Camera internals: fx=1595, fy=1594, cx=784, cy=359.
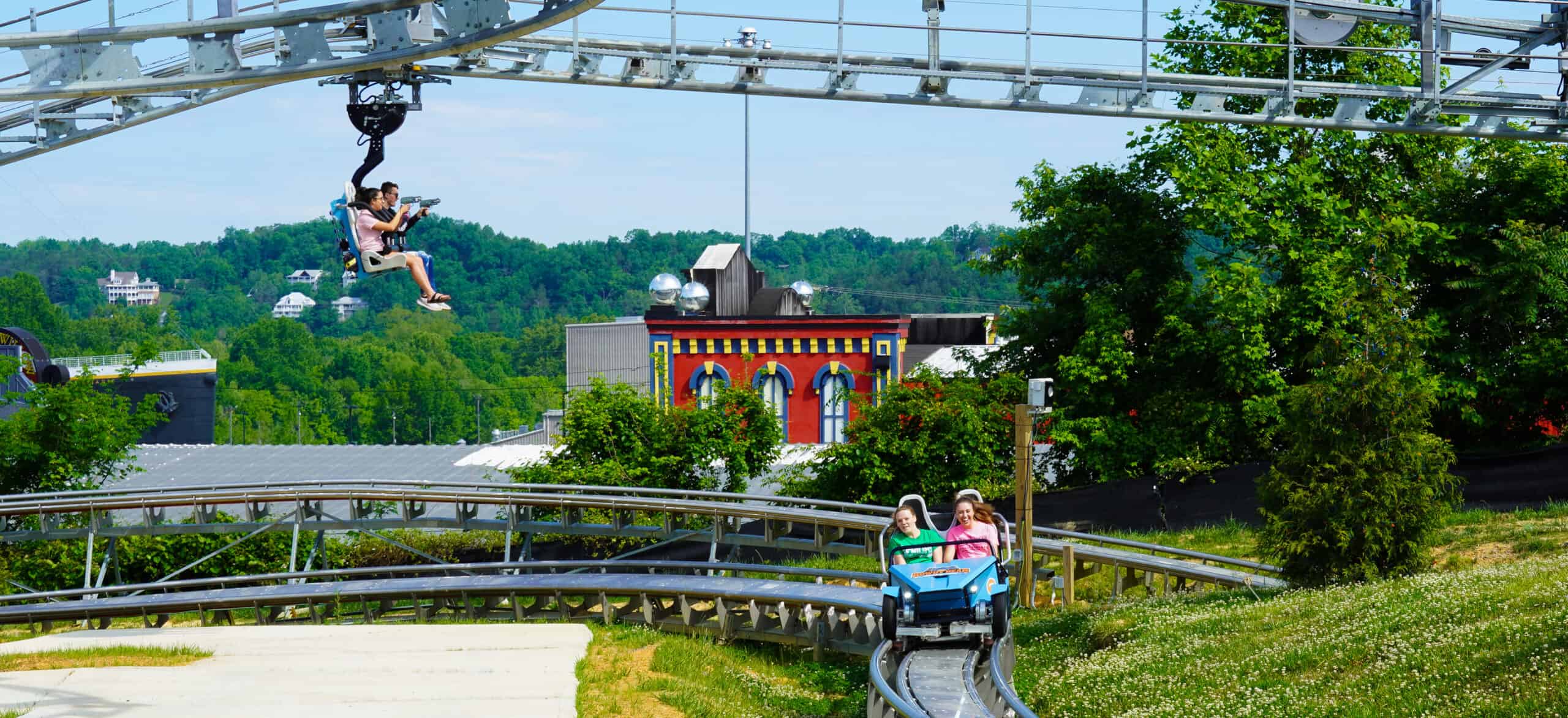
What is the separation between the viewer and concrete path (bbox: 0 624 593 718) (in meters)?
17.2

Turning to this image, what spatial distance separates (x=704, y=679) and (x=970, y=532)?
434 cm

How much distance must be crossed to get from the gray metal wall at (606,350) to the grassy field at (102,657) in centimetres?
4176

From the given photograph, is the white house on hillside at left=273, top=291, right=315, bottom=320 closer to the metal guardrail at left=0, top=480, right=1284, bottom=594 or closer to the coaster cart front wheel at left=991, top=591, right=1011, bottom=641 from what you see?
the metal guardrail at left=0, top=480, right=1284, bottom=594

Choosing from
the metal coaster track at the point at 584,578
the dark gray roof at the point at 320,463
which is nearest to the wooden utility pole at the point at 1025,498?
the metal coaster track at the point at 584,578

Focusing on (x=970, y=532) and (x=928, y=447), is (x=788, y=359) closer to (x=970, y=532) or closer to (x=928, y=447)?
(x=928, y=447)

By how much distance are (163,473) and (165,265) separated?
144374mm

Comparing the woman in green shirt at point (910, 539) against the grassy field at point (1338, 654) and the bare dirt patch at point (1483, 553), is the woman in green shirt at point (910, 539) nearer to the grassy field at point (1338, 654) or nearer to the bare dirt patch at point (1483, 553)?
the grassy field at point (1338, 654)

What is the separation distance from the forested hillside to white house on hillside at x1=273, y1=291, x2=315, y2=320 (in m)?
1.20

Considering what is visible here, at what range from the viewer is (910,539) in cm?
1734

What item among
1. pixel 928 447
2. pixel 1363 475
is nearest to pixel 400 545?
pixel 928 447

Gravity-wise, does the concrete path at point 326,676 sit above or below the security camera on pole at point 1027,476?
below

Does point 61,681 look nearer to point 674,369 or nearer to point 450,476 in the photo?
point 450,476

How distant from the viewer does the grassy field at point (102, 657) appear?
65.3ft

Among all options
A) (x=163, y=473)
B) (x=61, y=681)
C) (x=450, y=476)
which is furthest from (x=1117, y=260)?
(x=163, y=473)
